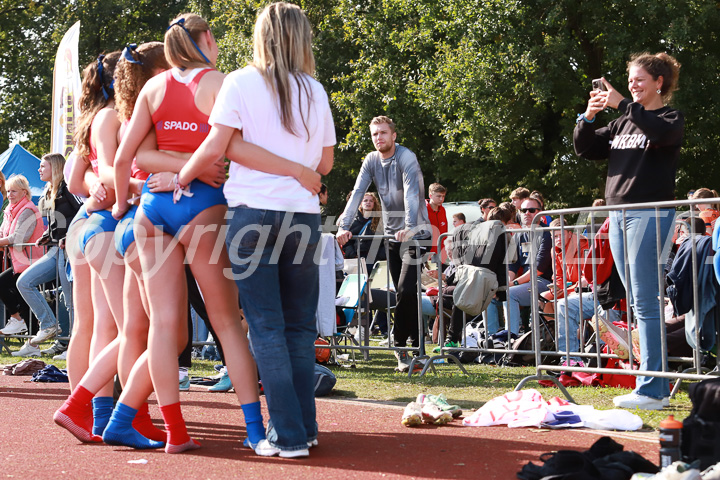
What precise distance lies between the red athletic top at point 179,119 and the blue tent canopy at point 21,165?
16.6 metres

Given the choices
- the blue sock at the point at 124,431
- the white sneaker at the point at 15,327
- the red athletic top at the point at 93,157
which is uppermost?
the red athletic top at the point at 93,157

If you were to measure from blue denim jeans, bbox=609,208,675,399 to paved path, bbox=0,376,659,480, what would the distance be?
105cm

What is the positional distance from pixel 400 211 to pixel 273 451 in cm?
491

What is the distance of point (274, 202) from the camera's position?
4395 mm

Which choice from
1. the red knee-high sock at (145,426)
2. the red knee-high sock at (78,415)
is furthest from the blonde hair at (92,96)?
the red knee-high sock at (145,426)

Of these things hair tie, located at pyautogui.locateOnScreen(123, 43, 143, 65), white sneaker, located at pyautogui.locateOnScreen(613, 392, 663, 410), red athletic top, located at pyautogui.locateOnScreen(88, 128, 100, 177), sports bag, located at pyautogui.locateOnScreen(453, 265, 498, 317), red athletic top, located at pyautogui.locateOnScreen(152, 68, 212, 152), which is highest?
hair tie, located at pyautogui.locateOnScreen(123, 43, 143, 65)

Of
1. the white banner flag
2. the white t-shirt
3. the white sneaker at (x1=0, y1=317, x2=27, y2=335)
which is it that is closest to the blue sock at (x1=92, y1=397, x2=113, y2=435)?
the white t-shirt

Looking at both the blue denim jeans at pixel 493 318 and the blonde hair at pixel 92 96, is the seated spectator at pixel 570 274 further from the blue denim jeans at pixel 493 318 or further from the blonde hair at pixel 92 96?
the blonde hair at pixel 92 96

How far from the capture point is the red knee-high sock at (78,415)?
192 inches

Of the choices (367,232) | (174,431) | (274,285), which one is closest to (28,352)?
(367,232)

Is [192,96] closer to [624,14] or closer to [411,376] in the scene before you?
[411,376]

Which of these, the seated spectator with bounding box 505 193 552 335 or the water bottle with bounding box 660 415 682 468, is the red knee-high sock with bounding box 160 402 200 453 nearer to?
the water bottle with bounding box 660 415 682 468

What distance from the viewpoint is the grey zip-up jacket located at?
8773 mm

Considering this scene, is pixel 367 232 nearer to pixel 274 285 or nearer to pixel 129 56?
pixel 129 56
